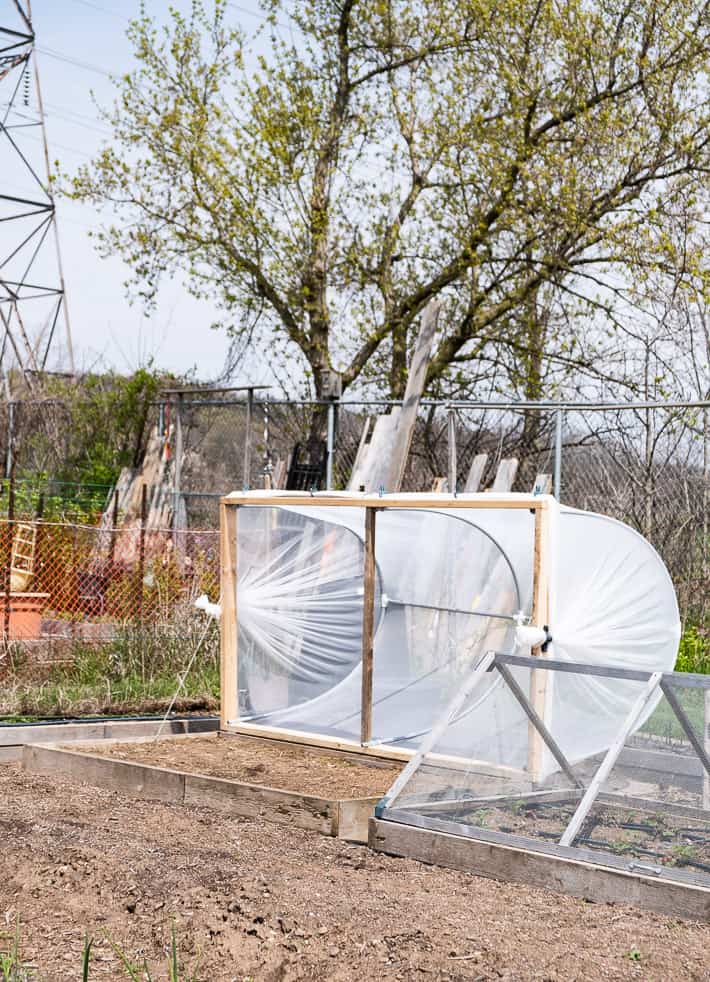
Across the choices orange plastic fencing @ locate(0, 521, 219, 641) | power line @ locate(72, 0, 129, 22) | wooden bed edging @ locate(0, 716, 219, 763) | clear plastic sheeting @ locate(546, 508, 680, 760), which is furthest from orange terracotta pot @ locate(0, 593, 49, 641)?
power line @ locate(72, 0, 129, 22)

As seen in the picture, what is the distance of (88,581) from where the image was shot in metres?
11.7

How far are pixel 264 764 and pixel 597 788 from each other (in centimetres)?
261

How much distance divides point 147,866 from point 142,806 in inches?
58.3

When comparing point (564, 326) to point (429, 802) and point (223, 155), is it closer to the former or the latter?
point (223, 155)

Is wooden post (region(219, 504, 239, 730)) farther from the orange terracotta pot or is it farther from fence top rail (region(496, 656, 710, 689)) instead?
fence top rail (region(496, 656, 710, 689))

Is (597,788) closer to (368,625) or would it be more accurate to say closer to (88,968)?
(88,968)

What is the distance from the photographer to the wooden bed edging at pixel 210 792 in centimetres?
586

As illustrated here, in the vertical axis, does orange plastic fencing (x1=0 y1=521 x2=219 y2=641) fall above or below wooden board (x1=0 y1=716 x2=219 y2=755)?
above

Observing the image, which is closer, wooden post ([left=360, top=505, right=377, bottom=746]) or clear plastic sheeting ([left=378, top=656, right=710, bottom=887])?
clear plastic sheeting ([left=378, top=656, right=710, bottom=887])

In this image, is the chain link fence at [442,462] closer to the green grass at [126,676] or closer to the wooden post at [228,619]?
the green grass at [126,676]

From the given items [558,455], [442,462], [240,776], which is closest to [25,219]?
[442,462]

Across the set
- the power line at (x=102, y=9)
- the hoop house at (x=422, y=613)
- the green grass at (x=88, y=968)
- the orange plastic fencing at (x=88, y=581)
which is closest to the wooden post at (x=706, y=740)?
the hoop house at (x=422, y=613)

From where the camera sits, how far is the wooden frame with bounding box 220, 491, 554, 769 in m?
6.68

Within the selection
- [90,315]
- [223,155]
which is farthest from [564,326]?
[90,315]
